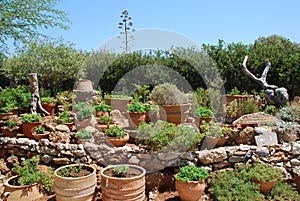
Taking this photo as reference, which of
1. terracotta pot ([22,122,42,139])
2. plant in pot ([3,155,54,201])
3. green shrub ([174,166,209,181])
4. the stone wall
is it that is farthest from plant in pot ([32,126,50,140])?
green shrub ([174,166,209,181])

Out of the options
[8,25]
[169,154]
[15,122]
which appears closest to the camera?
[169,154]

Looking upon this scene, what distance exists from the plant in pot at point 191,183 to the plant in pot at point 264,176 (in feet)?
2.33

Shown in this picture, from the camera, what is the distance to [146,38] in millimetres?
6523

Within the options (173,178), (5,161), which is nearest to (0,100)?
(5,161)

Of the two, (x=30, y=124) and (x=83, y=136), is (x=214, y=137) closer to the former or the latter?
(x=83, y=136)

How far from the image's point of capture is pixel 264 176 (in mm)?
3920

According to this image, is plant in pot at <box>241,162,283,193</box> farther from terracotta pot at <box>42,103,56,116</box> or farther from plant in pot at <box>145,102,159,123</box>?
terracotta pot at <box>42,103,56,116</box>

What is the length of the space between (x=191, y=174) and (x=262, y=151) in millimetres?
1314

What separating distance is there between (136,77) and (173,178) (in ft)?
19.1

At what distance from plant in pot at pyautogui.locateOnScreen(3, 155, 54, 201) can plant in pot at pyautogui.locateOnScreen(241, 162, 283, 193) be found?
10.4 ft

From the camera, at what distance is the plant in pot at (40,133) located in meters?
4.96

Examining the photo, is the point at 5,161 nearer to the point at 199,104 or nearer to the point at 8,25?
the point at 8,25

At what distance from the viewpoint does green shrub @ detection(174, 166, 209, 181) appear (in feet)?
12.4

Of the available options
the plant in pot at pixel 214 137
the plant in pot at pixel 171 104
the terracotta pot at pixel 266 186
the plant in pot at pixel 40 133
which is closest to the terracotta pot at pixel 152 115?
the plant in pot at pixel 171 104
